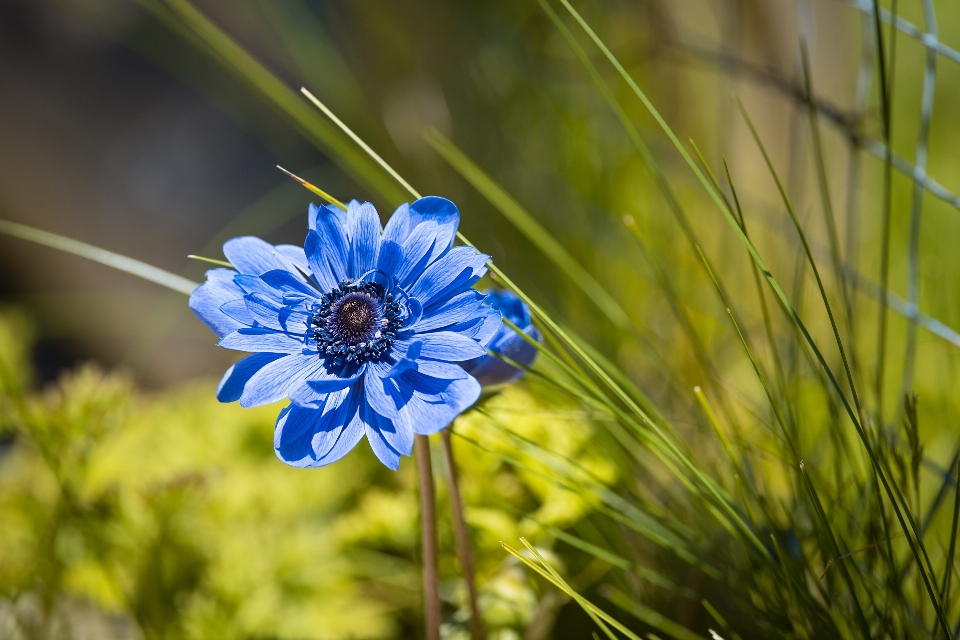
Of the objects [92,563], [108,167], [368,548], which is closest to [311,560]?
[368,548]

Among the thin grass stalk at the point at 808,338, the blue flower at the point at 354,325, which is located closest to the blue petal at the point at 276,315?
the blue flower at the point at 354,325

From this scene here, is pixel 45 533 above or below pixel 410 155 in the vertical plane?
below

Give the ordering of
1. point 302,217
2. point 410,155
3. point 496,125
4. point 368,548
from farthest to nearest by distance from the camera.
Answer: point 302,217, point 410,155, point 496,125, point 368,548

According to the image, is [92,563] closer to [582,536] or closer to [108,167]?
[582,536]

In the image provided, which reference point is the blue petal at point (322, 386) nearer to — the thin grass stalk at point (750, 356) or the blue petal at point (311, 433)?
the blue petal at point (311, 433)

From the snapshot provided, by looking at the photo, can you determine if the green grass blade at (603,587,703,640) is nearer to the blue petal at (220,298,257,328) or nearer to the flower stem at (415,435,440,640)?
the flower stem at (415,435,440,640)

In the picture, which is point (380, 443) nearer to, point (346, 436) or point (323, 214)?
point (346, 436)
